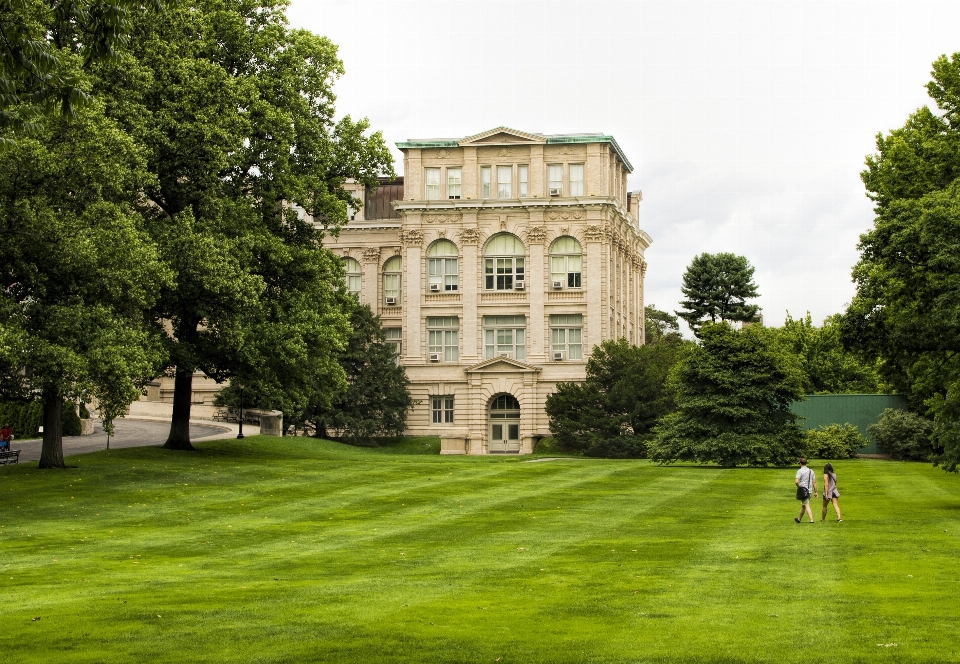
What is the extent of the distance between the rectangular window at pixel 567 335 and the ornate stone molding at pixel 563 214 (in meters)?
6.93

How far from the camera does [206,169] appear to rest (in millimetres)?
42844

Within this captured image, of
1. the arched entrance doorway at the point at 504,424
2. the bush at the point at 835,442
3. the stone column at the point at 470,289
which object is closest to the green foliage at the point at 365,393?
the stone column at the point at 470,289

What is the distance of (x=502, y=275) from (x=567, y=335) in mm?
6413

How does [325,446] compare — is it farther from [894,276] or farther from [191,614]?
[191,614]

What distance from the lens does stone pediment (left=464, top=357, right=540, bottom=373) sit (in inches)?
3295

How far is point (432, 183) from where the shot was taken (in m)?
86.2

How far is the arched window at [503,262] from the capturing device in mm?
85688

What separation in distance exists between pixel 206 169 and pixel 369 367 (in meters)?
37.2

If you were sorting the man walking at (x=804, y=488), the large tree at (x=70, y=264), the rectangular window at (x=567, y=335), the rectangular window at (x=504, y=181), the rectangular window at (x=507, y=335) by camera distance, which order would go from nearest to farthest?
the man walking at (x=804, y=488), the large tree at (x=70, y=264), the rectangular window at (x=567, y=335), the rectangular window at (x=504, y=181), the rectangular window at (x=507, y=335)

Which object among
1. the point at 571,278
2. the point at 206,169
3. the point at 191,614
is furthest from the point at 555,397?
the point at 191,614

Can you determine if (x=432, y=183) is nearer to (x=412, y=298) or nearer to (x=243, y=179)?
(x=412, y=298)

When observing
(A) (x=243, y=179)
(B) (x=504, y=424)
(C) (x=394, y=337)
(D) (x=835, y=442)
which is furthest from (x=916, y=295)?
(C) (x=394, y=337)

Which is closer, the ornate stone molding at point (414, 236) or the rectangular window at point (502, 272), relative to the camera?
the rectangular window at point (502, 272)

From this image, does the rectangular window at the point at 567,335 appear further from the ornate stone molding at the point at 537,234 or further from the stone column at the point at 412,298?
the stone column at the point at 412,298
